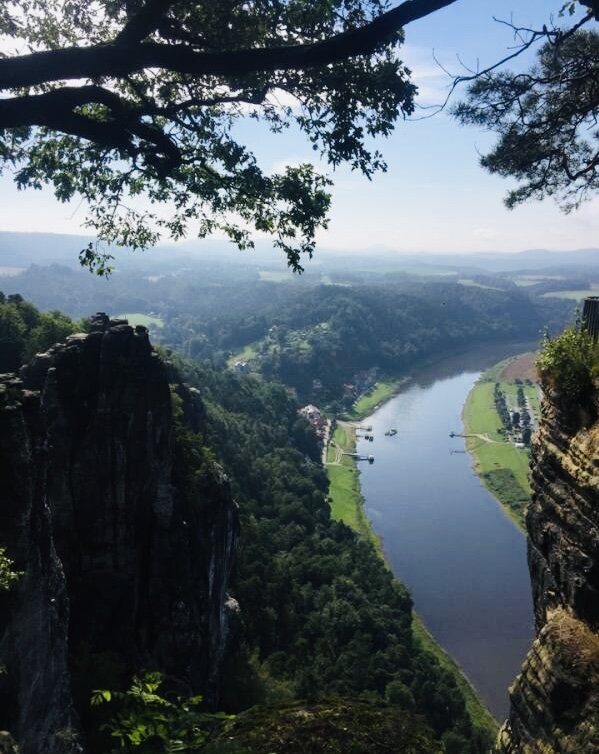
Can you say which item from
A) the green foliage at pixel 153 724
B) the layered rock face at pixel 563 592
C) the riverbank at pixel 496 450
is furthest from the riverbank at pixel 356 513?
the green foliage at pixel 153 724

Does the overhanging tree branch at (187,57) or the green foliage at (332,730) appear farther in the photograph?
the overhanging tree branch at (187,57)

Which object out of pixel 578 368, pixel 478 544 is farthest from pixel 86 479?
pixel 478 544

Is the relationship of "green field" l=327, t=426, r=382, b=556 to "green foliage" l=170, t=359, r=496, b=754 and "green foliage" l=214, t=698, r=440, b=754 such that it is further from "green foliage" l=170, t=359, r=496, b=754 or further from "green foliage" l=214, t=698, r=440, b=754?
"green foliage" l=214, t=698, r=440, b=754

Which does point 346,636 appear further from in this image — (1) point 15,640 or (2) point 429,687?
(1) point 15,640

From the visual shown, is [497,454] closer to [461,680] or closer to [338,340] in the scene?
[461,680]

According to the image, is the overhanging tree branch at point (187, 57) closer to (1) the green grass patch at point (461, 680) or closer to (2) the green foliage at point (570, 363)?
(2) the green foliage at point (570, 363)

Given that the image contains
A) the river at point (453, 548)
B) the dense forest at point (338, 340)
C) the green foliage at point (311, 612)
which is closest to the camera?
Result: the green foliage at point (311, 612)

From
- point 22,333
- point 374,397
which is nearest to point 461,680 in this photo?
point 22,333
